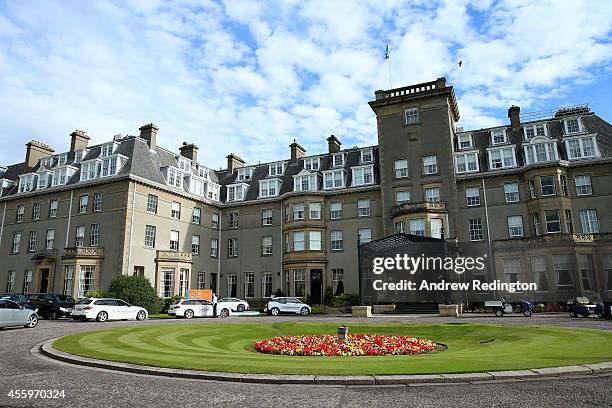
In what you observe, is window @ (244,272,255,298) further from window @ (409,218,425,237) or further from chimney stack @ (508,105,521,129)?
chimney stack @ (508,105,521,129)

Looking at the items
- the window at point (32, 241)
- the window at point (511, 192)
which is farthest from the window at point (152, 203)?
the window at point (511, 192)

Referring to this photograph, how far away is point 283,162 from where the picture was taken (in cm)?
5156

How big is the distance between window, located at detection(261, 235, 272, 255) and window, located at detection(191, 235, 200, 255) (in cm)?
704

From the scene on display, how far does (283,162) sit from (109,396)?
44.5m

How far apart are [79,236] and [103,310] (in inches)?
657

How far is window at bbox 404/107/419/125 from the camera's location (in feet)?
140

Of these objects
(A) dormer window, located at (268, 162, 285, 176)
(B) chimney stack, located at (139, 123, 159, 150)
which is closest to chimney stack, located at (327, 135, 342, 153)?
(A) dormer window, located at (268, 162, 285, 176)

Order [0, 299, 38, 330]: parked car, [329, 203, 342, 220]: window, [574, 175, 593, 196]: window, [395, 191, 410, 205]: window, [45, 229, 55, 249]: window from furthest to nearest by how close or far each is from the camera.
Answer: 1. [329, 203, 342, 220]: window
2. [45, 229, 55, 249]: window
3. [395, 191, 410, 205]: window
4. [574, 175, 593, 196]: window
5. [0, 299, 38, 330]: parked car

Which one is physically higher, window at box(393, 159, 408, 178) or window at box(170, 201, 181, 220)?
window at box(393, 159, 408, 178)

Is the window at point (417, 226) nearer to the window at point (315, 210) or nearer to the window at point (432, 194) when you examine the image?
the window at point (432, 194)

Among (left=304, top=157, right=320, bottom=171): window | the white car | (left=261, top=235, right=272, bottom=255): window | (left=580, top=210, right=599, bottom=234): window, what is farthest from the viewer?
(left=304, top=157, right=320, bottom=171): window

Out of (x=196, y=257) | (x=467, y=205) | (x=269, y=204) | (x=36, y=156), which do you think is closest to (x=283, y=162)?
(x=269, y=204)

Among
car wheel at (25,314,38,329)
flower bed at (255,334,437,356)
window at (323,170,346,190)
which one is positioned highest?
window at (323,170,346,190)

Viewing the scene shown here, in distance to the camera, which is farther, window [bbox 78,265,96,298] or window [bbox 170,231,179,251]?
window [bbox 170,231,179,251]
